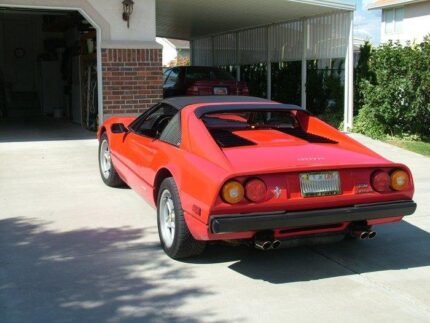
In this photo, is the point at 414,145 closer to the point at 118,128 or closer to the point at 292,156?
the point at 118,128

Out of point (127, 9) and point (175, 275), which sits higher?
point (127, 9)

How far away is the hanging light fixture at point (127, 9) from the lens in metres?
11.5

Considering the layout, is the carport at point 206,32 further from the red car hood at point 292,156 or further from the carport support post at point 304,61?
the red car hood at point 292,156

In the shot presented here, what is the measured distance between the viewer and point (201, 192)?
4273 millimetres

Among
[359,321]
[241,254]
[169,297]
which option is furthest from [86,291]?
[359,321]

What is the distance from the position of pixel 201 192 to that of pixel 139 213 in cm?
223

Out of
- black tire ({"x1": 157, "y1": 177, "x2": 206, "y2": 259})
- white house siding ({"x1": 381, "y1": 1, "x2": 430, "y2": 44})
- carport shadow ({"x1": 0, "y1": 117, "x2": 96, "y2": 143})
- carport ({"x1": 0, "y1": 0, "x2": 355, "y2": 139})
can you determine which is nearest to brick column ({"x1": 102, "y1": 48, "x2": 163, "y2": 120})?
carport ({"x1": 0, "y1": 0, "x2": 355, "y2": 139})

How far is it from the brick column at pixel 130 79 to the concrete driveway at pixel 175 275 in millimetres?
5370

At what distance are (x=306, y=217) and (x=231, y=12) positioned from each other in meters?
11.4

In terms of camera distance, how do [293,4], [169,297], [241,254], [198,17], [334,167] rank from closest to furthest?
1. [169,297]
2. [334,167]
3. [241,254]
4. [293,4]
5. [198,17]

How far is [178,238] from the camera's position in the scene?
4637 mm

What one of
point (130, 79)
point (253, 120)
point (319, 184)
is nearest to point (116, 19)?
point (130, 79)

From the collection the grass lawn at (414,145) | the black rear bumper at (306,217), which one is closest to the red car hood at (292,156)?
the black rear bumper at (306,217)

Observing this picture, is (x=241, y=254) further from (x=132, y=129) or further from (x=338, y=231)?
(x=132, y=129)
